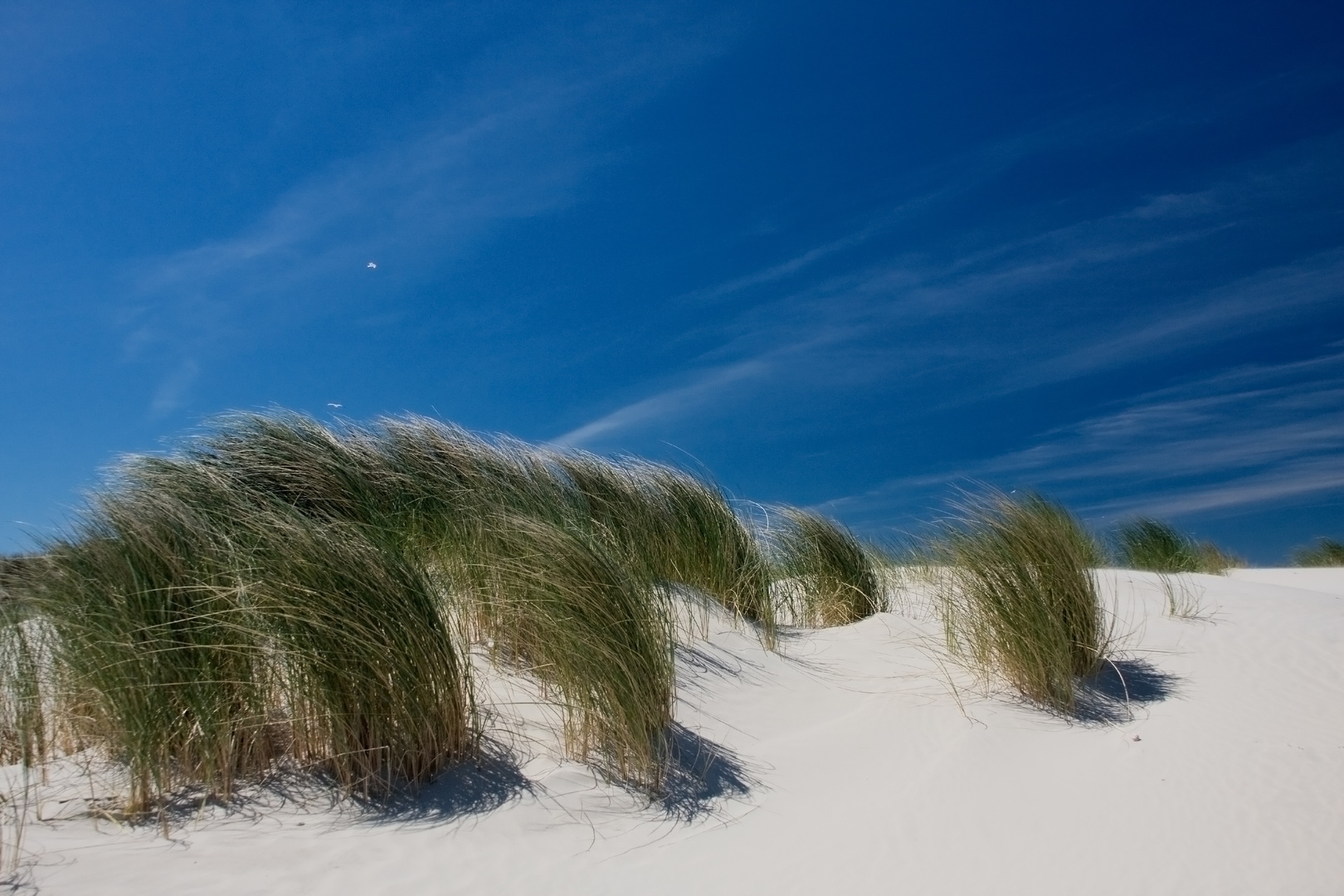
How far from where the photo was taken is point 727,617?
6.48 metres

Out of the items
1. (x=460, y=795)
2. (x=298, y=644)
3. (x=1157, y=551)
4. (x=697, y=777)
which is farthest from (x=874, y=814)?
(x=1157, y=551)

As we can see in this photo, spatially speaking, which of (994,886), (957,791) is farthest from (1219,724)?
Result: (994,886)

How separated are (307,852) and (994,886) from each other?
2773mm

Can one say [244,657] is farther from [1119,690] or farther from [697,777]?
[1119,690]

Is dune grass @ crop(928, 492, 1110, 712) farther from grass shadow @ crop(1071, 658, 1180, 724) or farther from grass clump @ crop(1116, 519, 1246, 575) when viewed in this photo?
grass clump @ crop(1116, 519, 1246, 575)

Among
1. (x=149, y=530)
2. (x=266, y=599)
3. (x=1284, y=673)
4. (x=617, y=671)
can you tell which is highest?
(x=149, y=530)

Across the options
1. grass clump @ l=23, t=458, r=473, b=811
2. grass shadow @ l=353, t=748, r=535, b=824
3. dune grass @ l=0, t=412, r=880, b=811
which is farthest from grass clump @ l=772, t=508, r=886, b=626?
grass clump @ l=23, t=458, r=473, b=811

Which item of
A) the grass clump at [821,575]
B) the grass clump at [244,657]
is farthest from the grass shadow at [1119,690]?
the grass clump at [244,657]

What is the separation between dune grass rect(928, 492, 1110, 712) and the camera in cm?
544

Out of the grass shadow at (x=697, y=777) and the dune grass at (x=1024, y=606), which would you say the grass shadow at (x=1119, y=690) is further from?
the grass shadow at (x=697, y=777)

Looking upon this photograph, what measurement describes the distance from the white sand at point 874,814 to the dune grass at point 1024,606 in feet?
0.85

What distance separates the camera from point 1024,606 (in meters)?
5.54

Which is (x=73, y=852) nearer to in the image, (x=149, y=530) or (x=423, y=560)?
(x=149, y=530)

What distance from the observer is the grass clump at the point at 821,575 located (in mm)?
7461
